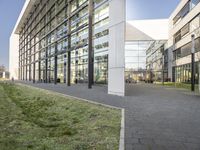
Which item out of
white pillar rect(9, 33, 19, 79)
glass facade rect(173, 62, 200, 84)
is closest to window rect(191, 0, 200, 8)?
glass facade rect(173, 62, 200, 84)

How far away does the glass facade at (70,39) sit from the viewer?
26.7 m

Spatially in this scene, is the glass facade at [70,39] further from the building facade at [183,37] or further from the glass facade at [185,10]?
the glass facade at [185,10]

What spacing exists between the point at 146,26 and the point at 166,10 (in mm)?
5886

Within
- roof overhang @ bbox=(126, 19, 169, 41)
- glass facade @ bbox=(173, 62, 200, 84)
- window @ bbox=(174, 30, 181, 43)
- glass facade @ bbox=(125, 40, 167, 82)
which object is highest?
roof overhang @ bbox=(126, 19, 169, 41)

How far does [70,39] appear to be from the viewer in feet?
102

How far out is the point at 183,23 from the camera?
1602 inches

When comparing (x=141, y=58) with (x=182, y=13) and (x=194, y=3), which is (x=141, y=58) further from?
(x=194, y=3)

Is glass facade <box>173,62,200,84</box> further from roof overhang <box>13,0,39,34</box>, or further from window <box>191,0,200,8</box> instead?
roof overhang <box>13,0,39,34</box>

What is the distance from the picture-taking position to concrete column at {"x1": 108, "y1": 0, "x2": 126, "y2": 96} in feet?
51.9

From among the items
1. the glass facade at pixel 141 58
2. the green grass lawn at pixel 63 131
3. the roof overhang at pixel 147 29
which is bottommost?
the green grass lawn at pixel 63 131

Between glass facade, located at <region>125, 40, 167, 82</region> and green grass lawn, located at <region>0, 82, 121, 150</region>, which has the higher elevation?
glass facade, located at <region>125, 40, 167, 82</region>

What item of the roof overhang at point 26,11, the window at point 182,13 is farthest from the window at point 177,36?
the roof overhang at point 26,11

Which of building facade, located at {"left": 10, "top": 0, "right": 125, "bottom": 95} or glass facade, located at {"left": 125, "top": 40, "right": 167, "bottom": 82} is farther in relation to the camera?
glass facade, located at {"left": 125, "top": 40, "right": 167, "bottom": 82}

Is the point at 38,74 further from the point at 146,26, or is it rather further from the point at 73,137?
the point at 73,137
